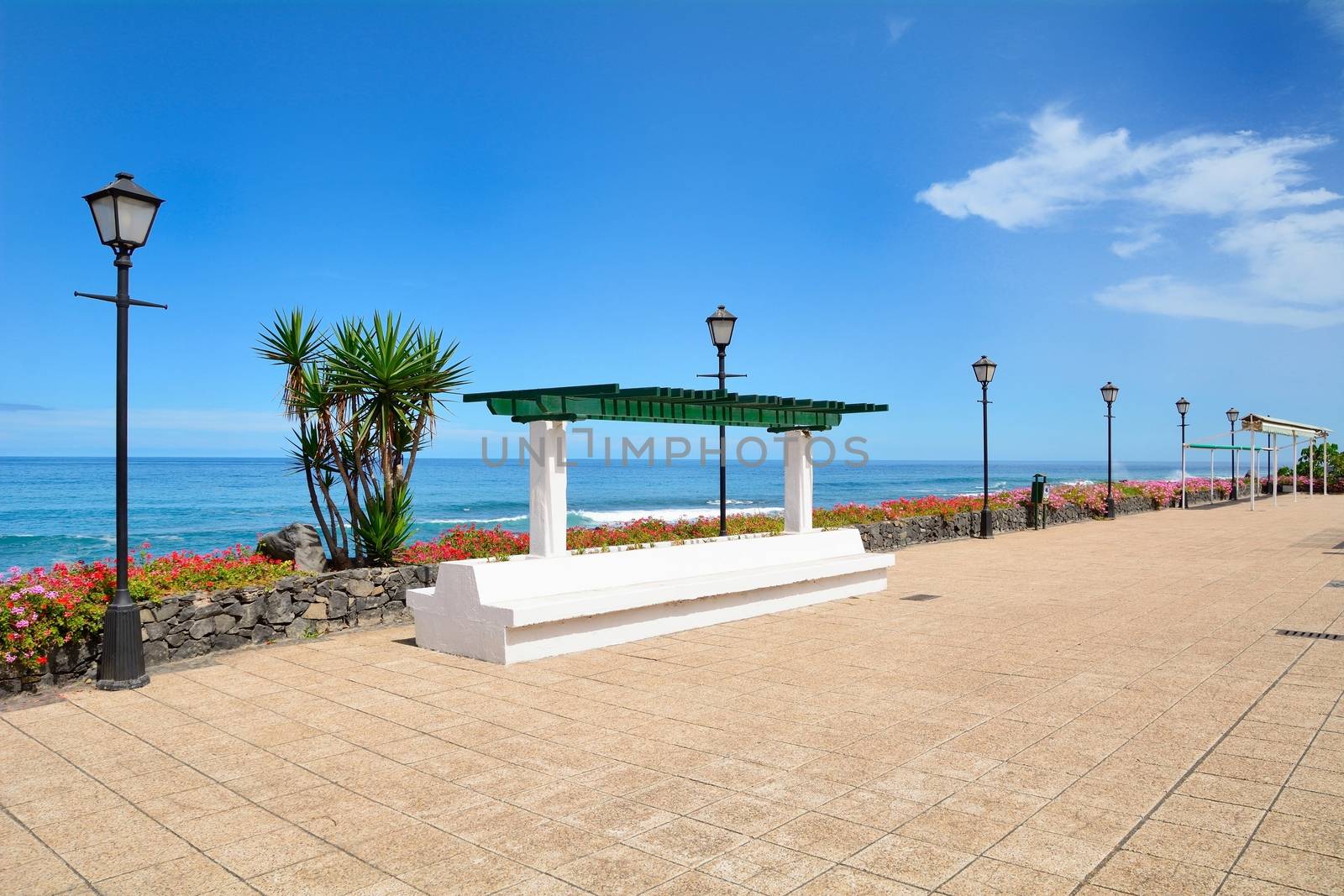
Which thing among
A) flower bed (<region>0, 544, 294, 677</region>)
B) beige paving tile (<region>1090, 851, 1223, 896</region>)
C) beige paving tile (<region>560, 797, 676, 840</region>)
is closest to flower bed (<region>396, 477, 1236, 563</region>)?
flower bed (<region>0, 544, 294, 677</region>)

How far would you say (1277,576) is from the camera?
11500mm

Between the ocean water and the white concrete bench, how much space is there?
9504 millimetres

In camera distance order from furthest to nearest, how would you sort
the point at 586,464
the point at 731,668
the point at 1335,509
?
the point at 586,464, the point at 1335,509, the point at 731,668

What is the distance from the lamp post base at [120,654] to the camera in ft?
20.0

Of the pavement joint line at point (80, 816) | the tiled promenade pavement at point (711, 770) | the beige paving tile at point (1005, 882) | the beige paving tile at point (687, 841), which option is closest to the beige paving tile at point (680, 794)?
the tiled promenade pavement at point (711, 770)

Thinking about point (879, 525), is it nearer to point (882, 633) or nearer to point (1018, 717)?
point (882, 633)

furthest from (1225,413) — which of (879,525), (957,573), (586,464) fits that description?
(586,464)

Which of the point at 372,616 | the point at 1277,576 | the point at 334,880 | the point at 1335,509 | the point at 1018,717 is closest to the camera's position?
the point at 334,880

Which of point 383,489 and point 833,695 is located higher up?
point 383,489

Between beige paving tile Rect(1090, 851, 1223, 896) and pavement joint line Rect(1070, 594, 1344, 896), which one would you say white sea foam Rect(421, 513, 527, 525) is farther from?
beige paving tile Rect(1090, 851, 1223, 896)

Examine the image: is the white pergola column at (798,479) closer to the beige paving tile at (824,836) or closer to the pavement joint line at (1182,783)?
the pavement joint line at (1182,783)

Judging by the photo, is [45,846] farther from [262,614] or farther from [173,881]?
[262,614]

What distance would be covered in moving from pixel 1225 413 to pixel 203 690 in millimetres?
32700

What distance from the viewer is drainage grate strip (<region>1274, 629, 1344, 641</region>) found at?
7455 millimetres
